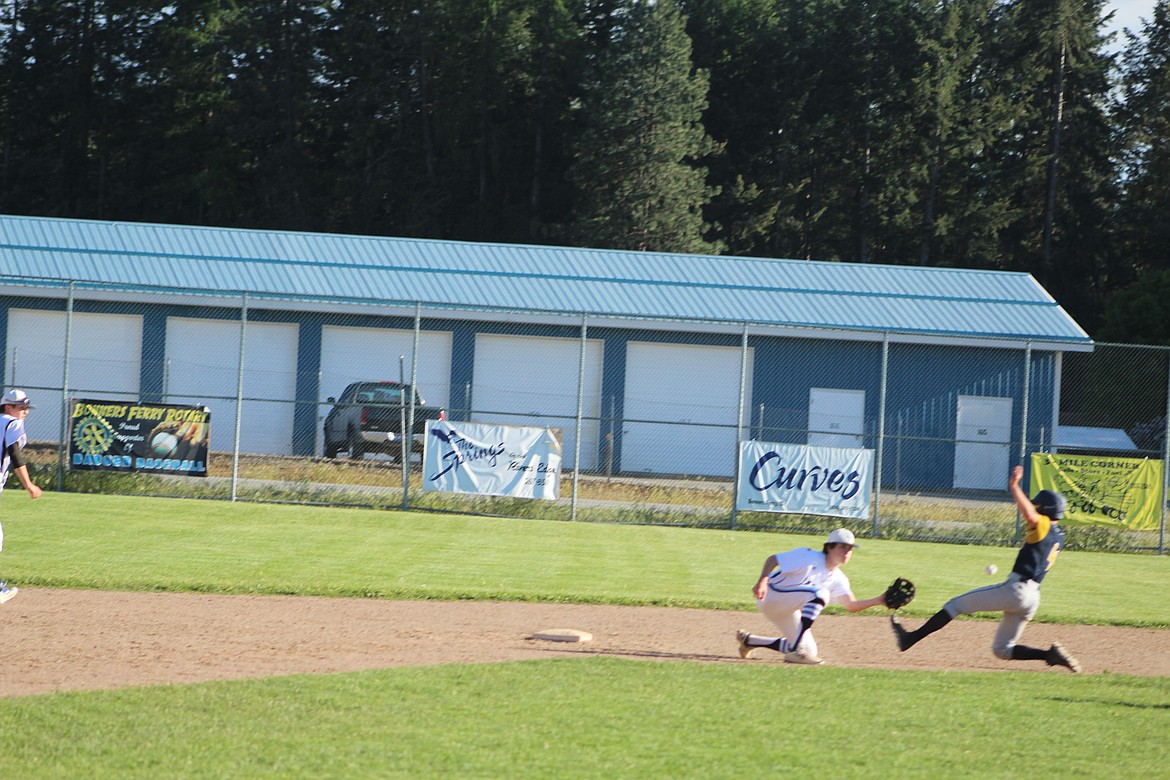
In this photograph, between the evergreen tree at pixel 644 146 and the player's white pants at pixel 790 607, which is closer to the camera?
the player's white pants at pixel 790 607

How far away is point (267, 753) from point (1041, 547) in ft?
21.1

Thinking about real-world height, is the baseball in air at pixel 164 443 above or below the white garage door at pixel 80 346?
below

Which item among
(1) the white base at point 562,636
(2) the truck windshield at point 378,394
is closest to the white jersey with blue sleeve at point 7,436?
(1) the white base at point 562,636

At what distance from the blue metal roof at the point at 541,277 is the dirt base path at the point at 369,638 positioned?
17.5 m

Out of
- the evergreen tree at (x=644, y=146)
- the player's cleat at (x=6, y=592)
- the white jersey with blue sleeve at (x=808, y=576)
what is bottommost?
the player's cleat at (x=6, y=592)

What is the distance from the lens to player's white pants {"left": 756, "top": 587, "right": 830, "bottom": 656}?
10.1 m

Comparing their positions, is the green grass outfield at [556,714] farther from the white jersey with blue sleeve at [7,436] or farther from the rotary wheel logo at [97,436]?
the rotary wheel logo at [97,436]

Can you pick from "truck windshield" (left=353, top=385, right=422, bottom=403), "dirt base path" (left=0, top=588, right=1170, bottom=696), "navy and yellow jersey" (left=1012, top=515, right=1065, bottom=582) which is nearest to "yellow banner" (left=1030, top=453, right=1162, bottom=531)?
"dirt base path" (left=0, top=588, right=1170, bottom=696)

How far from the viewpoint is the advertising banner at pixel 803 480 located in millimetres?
20188

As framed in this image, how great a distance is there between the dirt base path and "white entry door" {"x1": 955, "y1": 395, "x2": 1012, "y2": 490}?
54.7ft

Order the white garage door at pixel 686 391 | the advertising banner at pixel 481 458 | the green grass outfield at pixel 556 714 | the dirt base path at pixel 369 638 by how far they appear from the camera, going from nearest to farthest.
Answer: the green grass outfield at pixel 556 714 < the dirt base path at pixel 369 638 < the advertising banner at pixel 481 458 < the white garage door at pixel 686 391

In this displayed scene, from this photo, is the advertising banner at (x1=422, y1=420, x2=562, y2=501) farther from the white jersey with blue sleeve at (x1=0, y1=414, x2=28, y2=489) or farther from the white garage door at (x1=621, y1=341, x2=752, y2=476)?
the white garage door at (x1=621, y1=341, x2=752, y2=476)

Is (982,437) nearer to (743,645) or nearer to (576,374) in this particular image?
(576,374)

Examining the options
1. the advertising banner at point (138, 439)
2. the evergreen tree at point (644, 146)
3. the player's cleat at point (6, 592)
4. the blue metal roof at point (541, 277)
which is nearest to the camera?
the player's cleat at point (6, 592)
